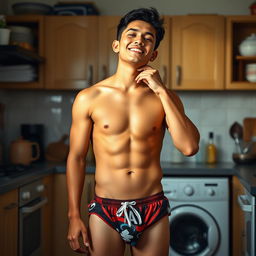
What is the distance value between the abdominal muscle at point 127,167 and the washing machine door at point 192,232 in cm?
162

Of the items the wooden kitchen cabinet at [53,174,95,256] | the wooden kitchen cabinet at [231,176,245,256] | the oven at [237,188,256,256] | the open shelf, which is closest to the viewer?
the oven at [237,188,256,256]

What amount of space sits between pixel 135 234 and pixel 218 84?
2087 millimetres

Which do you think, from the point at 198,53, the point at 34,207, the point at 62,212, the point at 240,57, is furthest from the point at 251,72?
the point at 34,207

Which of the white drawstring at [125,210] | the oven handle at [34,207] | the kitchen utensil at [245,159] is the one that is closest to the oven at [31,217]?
the oven handle at [34,207]

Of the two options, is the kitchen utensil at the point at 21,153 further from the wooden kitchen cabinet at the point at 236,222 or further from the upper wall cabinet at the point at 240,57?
the upper wall cabinet at the point at 240,57

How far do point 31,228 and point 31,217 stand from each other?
0.23 feet

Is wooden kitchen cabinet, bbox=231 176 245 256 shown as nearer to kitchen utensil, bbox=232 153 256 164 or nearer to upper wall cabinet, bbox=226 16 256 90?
kitchen utensil, bbox=232 153 256 164

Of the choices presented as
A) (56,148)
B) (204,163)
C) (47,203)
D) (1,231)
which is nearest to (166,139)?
(204,163)

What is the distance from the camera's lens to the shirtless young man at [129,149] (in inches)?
57.3

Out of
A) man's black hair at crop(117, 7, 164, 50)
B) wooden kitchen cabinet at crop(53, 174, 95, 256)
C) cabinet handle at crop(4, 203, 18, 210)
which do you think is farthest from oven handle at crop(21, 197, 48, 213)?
→ man's black hair at crop(117, 7, 164, 50)

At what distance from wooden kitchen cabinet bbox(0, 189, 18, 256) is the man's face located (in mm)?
1131

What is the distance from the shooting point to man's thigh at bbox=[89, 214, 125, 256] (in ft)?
4.73

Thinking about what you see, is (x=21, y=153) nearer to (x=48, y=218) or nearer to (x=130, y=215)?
(x=48, y=218)

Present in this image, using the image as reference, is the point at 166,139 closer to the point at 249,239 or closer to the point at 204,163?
the point at 204,163
